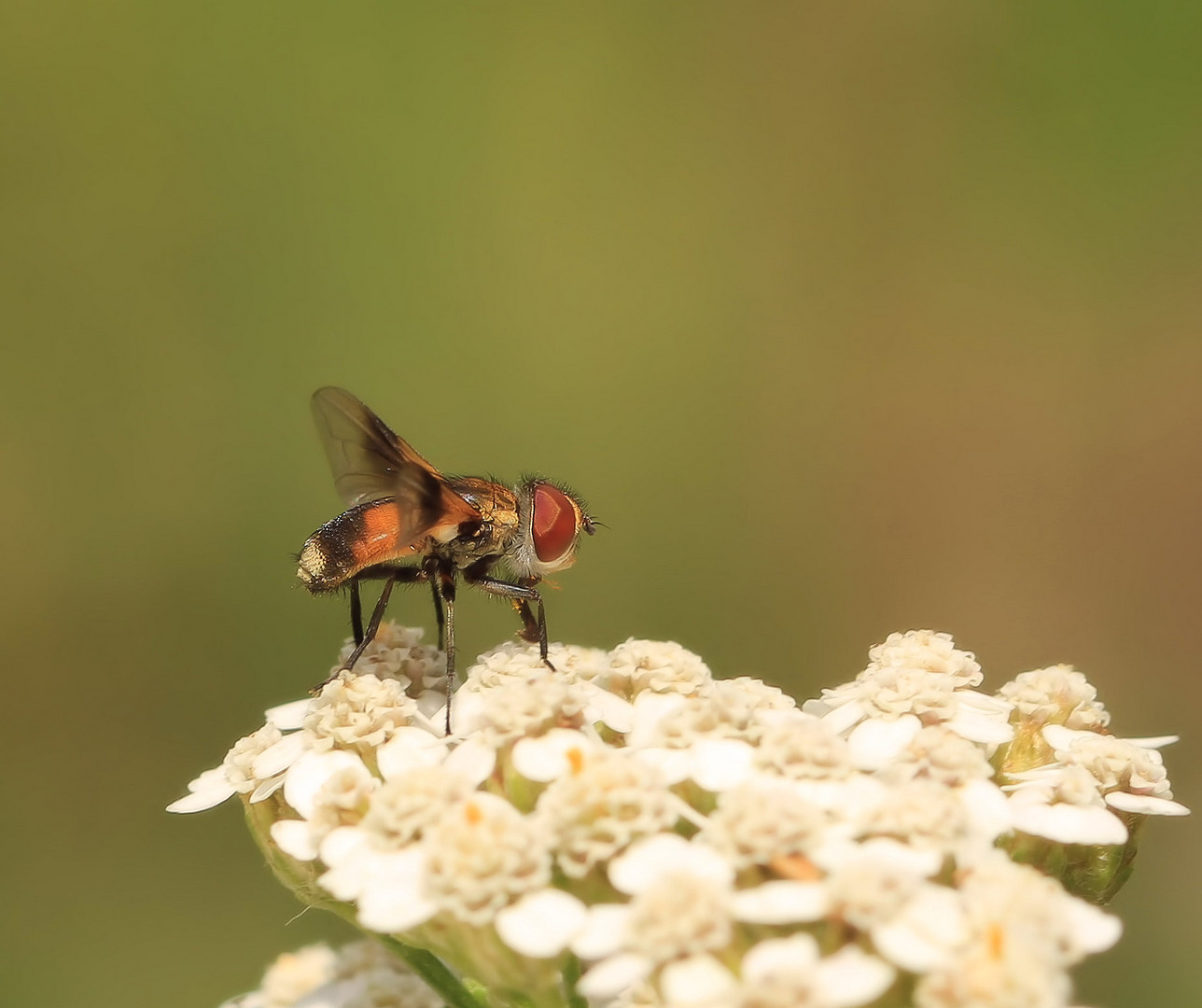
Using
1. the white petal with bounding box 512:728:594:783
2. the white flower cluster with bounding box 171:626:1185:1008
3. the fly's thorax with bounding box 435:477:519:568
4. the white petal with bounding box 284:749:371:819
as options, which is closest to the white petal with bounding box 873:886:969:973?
the white flower cluster with bounding box 171:626:1185:1008

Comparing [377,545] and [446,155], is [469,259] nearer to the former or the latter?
[446,155]

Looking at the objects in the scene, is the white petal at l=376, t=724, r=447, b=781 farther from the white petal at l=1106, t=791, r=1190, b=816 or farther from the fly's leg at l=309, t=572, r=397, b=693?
the white petal at l=1106, t=791, r=1190, b=816

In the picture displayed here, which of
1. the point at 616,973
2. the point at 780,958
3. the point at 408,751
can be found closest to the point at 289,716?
the point at 408,751

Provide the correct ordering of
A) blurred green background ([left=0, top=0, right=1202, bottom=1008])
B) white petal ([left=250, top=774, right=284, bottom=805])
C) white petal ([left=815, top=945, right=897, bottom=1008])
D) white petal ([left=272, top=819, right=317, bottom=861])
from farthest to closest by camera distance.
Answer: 1. blurred green background ([left=0, top=0, right=1202, bottom=1008])
2. white petal ([left=250, top=774, right=284, bottom=805])
3. white petal ([left=272, top=819, right=317, bottom=861])
4. white petal ([left=815, top=945, right=897, bottom=1008])

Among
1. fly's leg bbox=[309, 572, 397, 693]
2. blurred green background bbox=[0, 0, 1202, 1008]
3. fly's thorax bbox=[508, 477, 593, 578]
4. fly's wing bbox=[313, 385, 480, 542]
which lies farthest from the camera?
blurred green background bbox=[0, 0, 1202, 1008]

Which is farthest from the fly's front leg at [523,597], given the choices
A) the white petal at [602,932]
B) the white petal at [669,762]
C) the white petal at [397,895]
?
the white petal at [602,932]

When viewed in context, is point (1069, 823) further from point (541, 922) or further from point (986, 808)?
point (541, 922)
